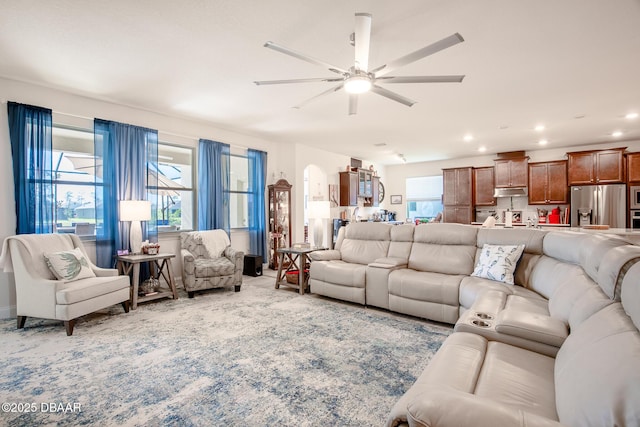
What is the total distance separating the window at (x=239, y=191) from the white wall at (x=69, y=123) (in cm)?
48

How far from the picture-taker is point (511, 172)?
7.54 m

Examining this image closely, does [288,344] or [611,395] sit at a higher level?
[611,395]

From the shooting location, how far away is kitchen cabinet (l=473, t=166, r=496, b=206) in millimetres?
7832

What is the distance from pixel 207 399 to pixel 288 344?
0.89m

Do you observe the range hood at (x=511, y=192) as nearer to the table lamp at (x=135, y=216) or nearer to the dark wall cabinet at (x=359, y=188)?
the dark wall cabinet at (x=359, y=188)

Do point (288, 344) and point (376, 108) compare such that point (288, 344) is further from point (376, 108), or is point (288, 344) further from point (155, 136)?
point (155, 136)

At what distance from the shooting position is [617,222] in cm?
618

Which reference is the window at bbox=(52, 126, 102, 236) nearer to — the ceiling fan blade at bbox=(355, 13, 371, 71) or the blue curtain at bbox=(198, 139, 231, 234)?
the blue curtain at bbox=(198, 139, 231, 234)

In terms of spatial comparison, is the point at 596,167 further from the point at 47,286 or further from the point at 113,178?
the point at 47,286

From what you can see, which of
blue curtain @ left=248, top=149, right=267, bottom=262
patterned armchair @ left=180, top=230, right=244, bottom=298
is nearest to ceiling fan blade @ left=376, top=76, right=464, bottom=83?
patterned armchair @ left=180, top=230, right=244, bottom=298

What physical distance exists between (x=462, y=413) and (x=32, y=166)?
15.4ft

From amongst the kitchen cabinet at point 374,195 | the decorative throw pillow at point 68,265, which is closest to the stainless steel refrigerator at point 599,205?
the kitchen cabinet at point 374,195

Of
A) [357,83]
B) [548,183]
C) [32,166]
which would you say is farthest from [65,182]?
[548,183]

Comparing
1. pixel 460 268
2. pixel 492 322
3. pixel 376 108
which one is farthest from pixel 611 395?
pixel 376 108
